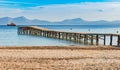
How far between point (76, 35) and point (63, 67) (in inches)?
1399

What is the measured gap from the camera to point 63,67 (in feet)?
52.7

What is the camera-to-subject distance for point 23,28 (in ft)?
271

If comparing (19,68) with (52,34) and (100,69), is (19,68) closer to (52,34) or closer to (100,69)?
(100,69)

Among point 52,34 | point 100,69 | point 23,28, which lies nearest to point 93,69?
point 100,69

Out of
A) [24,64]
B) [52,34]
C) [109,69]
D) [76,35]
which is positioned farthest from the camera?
[52,34]

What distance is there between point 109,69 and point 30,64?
3954mm

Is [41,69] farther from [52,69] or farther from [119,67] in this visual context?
[119,67]

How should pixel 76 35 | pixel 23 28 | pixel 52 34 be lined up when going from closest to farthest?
pixel 76 35 → pixel 52 34 → pixel 23 28

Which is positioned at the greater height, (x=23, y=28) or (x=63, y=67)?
(x=63, y=67)

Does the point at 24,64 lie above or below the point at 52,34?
above

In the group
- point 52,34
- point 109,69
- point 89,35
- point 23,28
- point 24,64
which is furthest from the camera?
point 23,28

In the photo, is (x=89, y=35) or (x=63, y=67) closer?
(x=63, y=67)

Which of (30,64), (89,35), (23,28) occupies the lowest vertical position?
(23,28)

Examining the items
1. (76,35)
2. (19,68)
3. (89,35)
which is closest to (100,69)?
(19,68)
